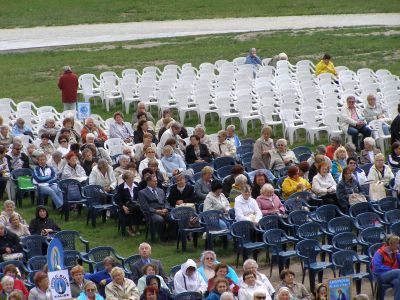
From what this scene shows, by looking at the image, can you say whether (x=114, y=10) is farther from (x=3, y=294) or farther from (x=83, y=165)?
(x=3, y=294)

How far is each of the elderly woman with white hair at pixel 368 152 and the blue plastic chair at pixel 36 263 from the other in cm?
808

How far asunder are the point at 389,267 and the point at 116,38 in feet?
88.3

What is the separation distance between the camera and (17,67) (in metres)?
40.3

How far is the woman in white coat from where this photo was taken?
73.5 feet

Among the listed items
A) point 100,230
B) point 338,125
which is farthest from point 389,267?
point 338,125

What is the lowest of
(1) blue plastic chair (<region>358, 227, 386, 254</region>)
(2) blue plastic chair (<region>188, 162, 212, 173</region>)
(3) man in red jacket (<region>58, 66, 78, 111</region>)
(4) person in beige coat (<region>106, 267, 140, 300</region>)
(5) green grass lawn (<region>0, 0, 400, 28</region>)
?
(4) person in beige coat (<region>106, 267, 140, 300</region>)

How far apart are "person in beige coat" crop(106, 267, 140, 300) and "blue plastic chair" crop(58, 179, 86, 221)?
5.52 metres

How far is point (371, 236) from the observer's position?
21844 mm

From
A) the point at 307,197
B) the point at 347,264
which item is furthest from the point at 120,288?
the point at 307,197

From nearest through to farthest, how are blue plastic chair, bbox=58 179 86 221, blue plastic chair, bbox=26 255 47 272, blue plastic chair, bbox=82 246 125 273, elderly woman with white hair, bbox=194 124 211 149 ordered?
blue plastic chair, bbox=26 255 47 272 → blue plastic chair, bbox=82 246 125 273 → blue plastic chair, bbox=58 179 86 221 → elderly woman with white hair, bbox=194 124 211 149

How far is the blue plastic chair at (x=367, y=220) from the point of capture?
22.7m

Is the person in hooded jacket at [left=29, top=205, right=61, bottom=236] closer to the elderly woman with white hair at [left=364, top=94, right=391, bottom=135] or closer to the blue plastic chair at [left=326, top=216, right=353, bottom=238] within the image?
the blue plastic chair at [left=326, top=216, right=353, bottom=238]

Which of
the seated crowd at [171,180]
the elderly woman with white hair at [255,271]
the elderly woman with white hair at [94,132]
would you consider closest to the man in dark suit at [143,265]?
the seated crowd at [171,180]

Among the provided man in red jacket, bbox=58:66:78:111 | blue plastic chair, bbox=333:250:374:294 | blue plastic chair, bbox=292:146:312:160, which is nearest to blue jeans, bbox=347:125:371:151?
blue plastic chair, bbox=292:146:312:160
